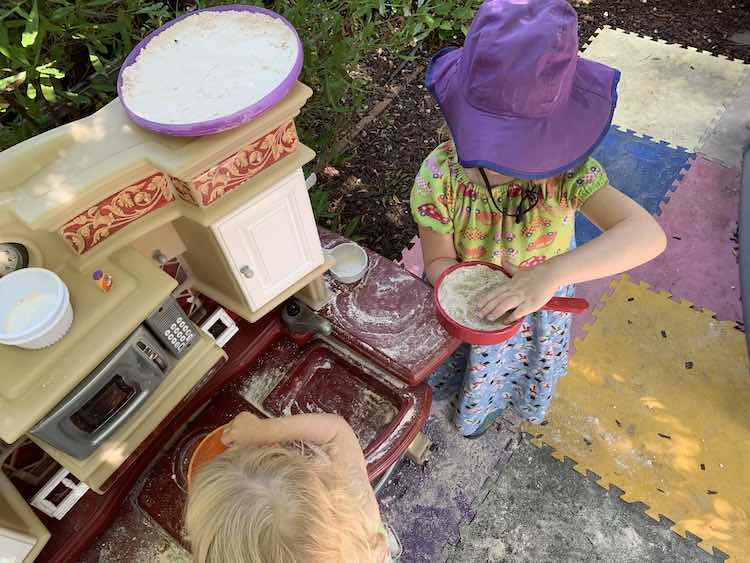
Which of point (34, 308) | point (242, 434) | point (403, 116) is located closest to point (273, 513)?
point (242, 434)

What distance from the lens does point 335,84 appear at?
204 cm

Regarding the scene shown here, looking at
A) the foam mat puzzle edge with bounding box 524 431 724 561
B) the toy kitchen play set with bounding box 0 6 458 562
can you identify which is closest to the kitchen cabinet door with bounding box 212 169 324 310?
the toy kitchen play set with bounding box 0 6 458 562

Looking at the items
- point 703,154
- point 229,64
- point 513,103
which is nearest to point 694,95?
point 703,154

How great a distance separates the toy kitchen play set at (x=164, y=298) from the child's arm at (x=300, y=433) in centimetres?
17

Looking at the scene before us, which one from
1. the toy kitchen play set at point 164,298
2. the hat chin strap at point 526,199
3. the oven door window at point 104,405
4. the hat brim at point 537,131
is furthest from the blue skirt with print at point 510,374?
the oven door window at point 104,405

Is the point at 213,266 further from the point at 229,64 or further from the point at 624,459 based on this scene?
the point at 624,459

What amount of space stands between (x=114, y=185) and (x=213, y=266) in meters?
0.31

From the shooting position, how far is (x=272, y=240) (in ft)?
3.87

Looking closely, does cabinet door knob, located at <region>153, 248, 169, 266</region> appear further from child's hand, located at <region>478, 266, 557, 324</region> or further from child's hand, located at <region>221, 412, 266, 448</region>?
child's hand, located at <region>478, 266, 557, 324</region>

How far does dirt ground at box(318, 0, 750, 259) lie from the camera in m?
2.57

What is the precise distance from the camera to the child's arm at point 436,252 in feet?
4.29

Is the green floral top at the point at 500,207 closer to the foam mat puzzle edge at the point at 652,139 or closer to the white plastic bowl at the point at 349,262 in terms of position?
the white plastic bowl at the point at 349,262

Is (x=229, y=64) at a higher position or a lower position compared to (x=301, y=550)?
higher

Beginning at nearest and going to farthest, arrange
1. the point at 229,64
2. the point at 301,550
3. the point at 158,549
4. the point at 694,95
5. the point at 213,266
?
1. the point at 301,550
2. the point at 229,64
3. the point at 213,266
4. the point at 158,549
5. the point at 694,95
